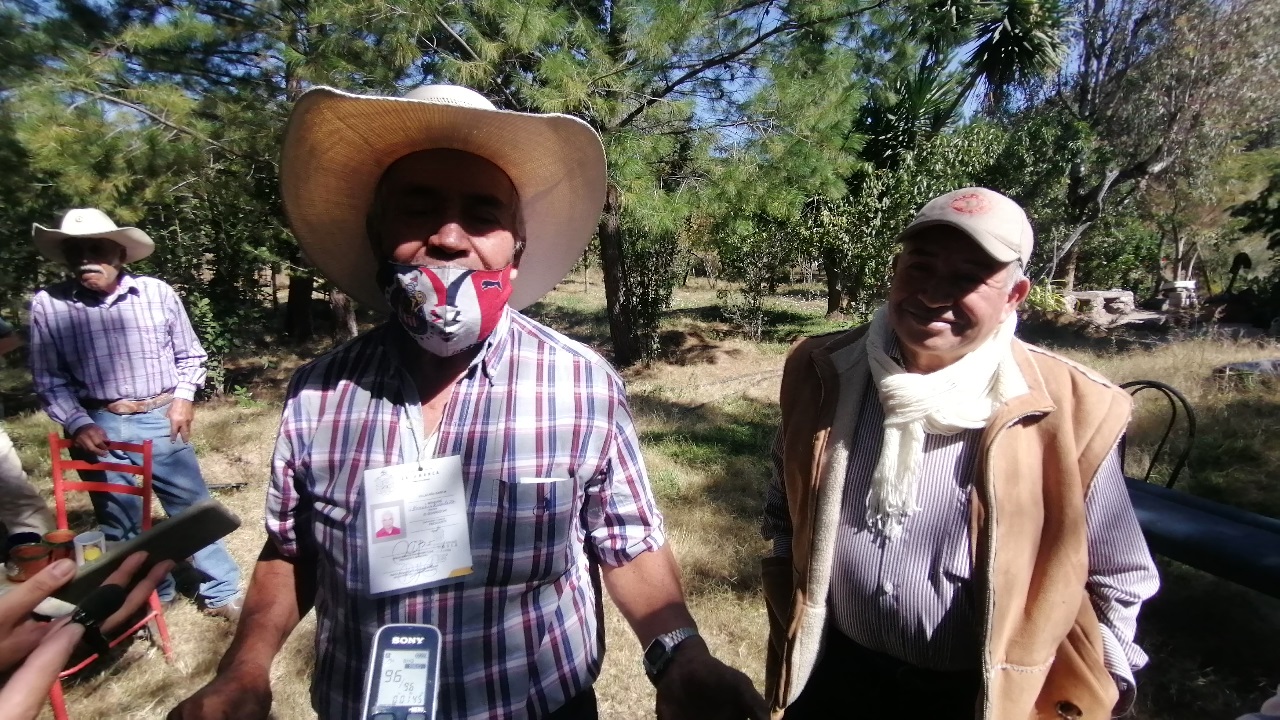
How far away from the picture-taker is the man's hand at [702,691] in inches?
44.2

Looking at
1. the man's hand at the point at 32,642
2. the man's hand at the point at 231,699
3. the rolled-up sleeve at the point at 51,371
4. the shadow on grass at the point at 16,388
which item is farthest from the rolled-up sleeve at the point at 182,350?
the shadow on grass at the point at 16,388

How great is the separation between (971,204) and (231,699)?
5.83ft

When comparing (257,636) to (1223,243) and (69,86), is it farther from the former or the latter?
(1223,243)

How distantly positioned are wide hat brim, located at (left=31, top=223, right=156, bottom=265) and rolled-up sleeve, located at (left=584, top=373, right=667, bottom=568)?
9.63 feet

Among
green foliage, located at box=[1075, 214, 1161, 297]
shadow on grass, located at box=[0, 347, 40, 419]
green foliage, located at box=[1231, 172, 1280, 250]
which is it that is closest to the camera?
shadow on grass, located at box=[0, 347, 40, 419]

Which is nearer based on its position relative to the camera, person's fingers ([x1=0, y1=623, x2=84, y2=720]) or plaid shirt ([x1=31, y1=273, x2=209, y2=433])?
person's fingers ([x1=0, y1=623, x2=84, y2=720])

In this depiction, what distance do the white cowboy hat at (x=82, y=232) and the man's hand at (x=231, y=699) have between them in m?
2.71

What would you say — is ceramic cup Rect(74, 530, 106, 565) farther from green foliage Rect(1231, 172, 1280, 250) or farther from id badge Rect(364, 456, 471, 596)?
green foliage Rect(1231, 172, 1280, 250)

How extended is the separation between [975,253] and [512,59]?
5.02 m

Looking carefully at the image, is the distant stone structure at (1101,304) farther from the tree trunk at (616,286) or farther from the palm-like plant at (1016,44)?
the tree trunk at (616,286)

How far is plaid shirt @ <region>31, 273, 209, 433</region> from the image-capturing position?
9.64 ft

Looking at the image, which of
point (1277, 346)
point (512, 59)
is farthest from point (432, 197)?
point (1277, 346)

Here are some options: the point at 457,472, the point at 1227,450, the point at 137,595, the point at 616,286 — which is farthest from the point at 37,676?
the point at 616,286

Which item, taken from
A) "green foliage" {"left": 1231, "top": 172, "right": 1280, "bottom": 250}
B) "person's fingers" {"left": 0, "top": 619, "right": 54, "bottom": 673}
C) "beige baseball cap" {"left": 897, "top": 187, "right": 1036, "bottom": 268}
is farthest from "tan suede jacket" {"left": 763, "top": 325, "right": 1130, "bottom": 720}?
"green foliage" {"left": 1231, "top": 172, "right": 1280, "bottom": 250}
